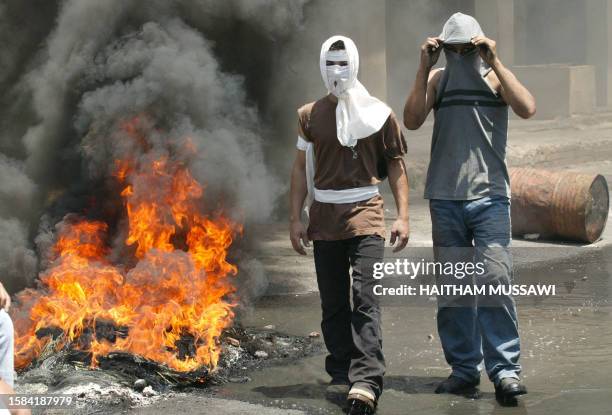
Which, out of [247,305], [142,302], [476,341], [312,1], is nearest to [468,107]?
[476,341]

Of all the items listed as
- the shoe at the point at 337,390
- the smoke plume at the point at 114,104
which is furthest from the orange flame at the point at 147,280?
the shoe at the point at 337,390

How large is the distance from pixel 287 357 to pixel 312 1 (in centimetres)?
402

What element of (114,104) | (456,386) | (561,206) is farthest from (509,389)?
(561,206)

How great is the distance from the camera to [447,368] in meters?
5.72

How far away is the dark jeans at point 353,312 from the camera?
16.6 ft

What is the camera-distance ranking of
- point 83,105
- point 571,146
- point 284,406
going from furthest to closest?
point 571,146, point 83,105, point 284,406

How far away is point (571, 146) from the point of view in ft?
51.9

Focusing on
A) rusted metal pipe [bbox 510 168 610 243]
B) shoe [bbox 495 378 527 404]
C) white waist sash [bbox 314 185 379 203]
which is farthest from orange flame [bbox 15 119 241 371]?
rusted metal pipe [bbox 510 168 610 243]

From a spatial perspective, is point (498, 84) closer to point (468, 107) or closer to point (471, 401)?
point (468, 107)

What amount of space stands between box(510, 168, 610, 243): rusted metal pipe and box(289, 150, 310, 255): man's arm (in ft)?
15.4

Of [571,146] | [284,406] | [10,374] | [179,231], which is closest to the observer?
[10,374]

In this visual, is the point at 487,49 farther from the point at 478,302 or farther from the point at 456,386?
the point at 456,386

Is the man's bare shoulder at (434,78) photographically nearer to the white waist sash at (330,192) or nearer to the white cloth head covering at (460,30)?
the white cloth head covering at (460,30)

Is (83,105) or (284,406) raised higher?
(83,105)
